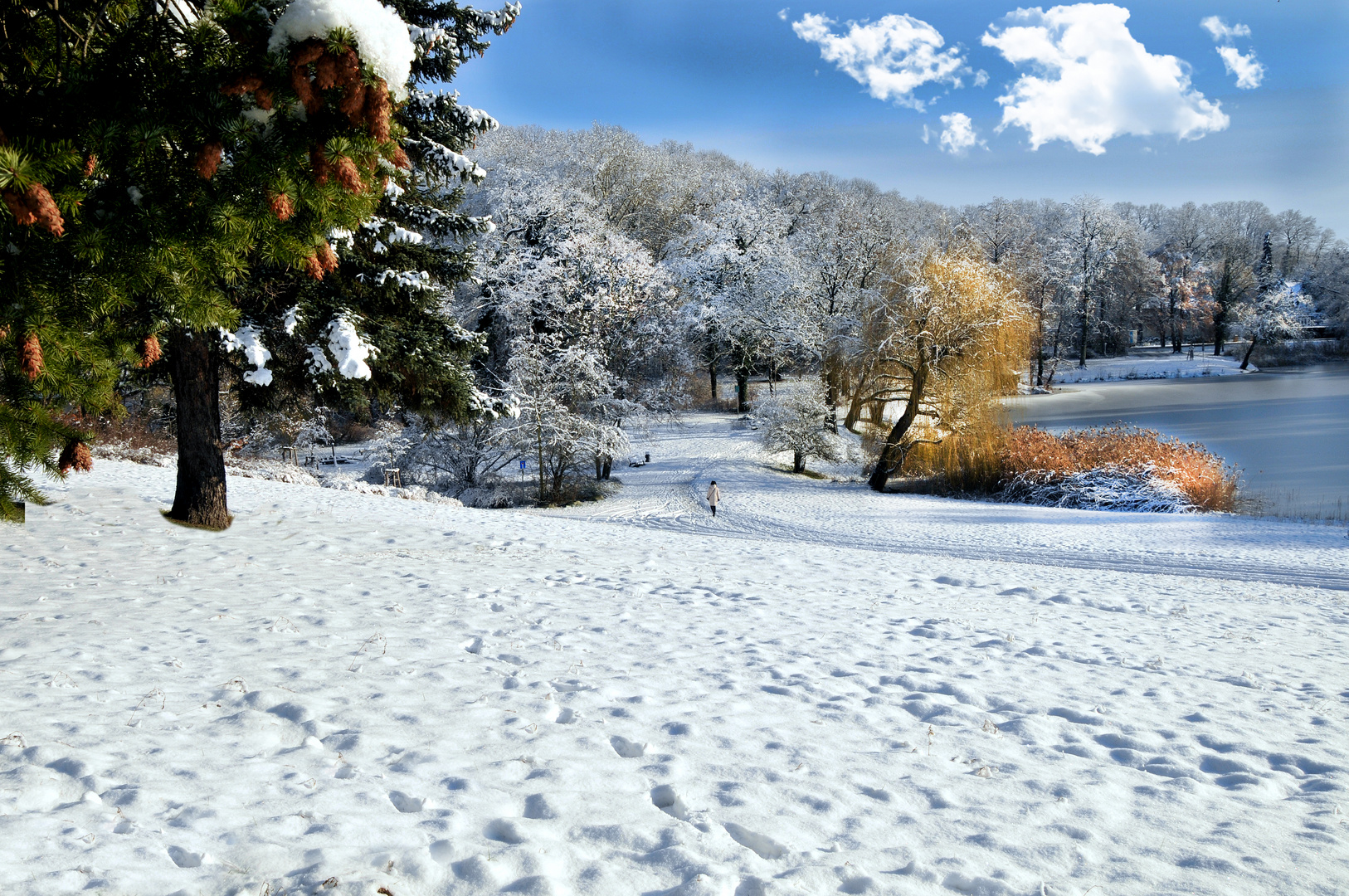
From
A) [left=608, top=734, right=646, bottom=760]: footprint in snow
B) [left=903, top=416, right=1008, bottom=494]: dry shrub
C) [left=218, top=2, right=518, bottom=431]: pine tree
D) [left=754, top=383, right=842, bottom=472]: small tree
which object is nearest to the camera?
[left=608, top=734, right=646, bottom=760]: footprint in snow

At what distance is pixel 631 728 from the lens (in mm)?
3934

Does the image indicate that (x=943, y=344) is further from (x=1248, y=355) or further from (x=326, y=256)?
(x=1248, y=355)

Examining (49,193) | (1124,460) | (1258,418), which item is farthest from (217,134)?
(1258,418)

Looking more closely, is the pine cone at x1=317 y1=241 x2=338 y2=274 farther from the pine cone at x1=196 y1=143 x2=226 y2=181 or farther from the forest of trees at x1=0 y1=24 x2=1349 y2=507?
the pine cone at x1=196 y1=143 x2=226 y2=181

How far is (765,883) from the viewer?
254 cm

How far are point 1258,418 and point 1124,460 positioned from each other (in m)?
19.9

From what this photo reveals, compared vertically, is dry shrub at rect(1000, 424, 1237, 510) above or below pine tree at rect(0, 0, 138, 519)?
below

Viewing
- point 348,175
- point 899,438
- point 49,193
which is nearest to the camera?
point 49,193

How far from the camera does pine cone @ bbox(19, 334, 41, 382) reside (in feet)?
10.00

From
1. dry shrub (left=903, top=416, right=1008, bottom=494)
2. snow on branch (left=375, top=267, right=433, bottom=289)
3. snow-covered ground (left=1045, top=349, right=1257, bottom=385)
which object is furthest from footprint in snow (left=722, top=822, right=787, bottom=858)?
snow-covered ground (left=1045, top=349, right=1257, bottom=385)

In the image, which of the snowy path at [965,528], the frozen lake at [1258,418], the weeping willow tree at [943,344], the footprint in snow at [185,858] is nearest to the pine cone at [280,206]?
the footprint in snow at [185,858]

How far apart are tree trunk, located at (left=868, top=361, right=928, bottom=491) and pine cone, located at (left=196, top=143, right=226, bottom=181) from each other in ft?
70.6

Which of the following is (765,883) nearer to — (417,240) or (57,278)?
(57,278)

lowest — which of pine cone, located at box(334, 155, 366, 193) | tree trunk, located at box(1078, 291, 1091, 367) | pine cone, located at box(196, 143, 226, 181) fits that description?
pine cone, located at box(334, 155, 366, 193)
